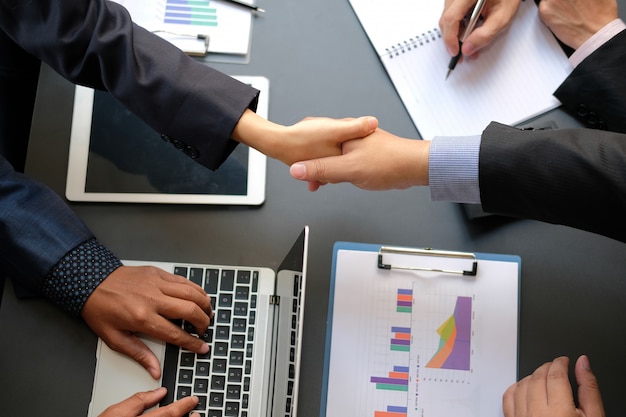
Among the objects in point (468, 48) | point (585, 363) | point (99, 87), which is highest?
point (468, 48)

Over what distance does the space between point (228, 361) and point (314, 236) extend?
0.80 ft

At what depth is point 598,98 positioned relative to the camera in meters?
1.01

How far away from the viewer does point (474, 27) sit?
1.04 metres

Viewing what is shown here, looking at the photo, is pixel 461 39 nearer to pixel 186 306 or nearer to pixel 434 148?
pixel 434 148

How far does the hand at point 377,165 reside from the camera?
94 centimetres

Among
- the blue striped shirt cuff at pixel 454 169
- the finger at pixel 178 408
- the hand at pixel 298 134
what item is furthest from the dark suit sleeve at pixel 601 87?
the finger at pixel 178 408

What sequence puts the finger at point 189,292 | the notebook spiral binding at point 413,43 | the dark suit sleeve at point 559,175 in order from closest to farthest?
the dark suit sleeve at point 559,175, the finger at point 189,292, the notebook spiral binding at point 413,43

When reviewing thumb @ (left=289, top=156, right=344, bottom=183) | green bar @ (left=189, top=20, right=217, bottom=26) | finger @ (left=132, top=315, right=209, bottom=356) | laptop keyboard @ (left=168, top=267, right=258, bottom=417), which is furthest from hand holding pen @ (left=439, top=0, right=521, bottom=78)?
finger @ (left=132, top=315, right=209, bottom=356)

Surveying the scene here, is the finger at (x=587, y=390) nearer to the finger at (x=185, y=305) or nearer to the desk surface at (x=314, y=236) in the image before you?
the desk surface at (x=314, y=236)

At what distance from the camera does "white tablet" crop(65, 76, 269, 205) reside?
1019 mm

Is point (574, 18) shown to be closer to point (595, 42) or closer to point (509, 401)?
point (595, 42)

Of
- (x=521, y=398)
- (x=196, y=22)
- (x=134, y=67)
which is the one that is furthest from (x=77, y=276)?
(x=521, y=398)

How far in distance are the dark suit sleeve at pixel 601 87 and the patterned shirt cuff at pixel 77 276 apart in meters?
0.81

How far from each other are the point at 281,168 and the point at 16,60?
1.76 feet
